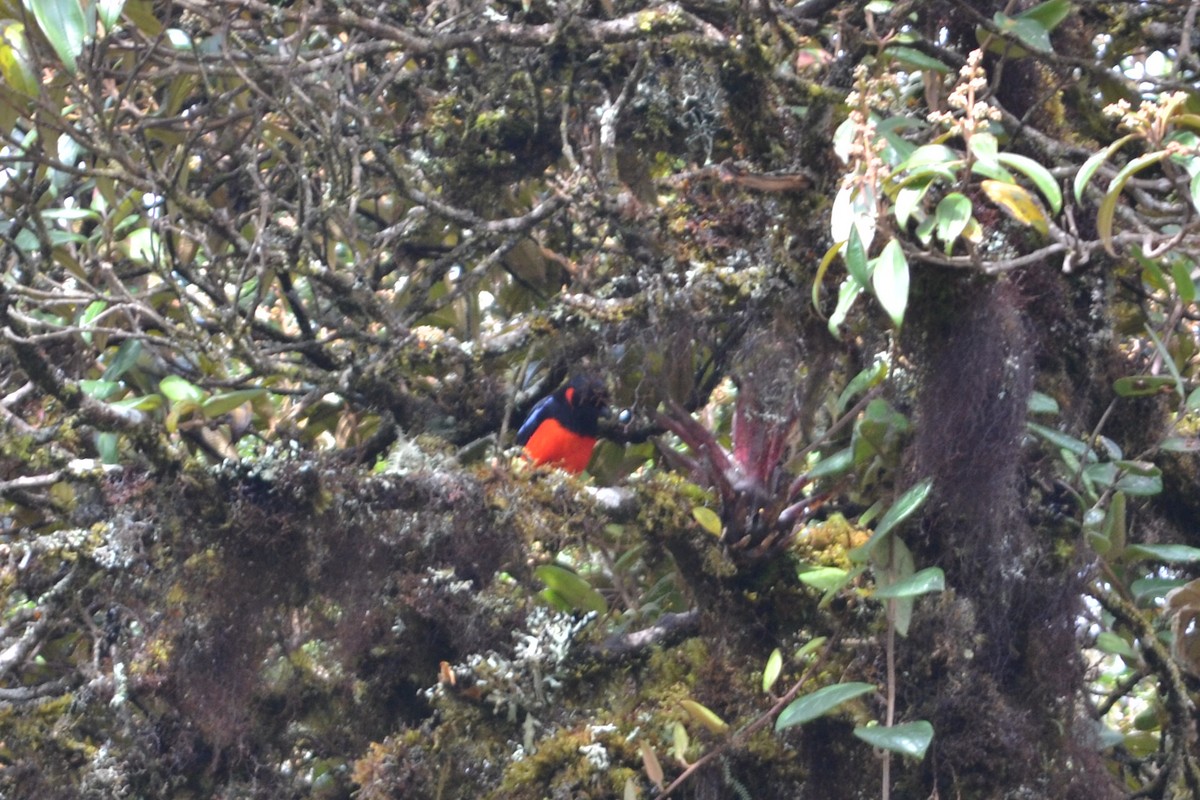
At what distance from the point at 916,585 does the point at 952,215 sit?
0.45 meters

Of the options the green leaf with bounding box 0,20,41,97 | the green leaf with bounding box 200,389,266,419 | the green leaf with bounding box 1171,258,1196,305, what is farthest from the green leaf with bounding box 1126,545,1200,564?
the green leaf with bounding box 0,20,41,97

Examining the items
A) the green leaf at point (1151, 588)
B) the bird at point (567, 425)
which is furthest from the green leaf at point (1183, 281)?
the bird at point (567, 425)

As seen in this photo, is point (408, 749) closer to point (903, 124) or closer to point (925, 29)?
point (903, 124)

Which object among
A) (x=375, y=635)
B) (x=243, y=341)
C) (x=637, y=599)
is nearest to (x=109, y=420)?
(x=243, y=341)

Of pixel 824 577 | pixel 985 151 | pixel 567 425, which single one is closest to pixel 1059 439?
pixel 824 577

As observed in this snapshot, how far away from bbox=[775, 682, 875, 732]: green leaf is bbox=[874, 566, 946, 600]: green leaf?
12cm

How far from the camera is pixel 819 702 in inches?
57.9

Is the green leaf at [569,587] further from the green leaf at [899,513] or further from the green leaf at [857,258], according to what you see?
the green leaf at [857,258]

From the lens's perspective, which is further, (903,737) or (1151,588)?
(1151,588)

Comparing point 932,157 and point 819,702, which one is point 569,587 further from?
point 932,157

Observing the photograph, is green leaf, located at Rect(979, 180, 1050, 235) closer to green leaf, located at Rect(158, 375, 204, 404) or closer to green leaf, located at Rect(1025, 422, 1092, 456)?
green leaf, located at Rect(1025, 422, 1092, 456)

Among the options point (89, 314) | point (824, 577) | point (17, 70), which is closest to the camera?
point (824, 577)

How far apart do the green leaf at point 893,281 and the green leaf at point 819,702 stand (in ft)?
1.66

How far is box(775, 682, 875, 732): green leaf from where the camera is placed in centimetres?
144
